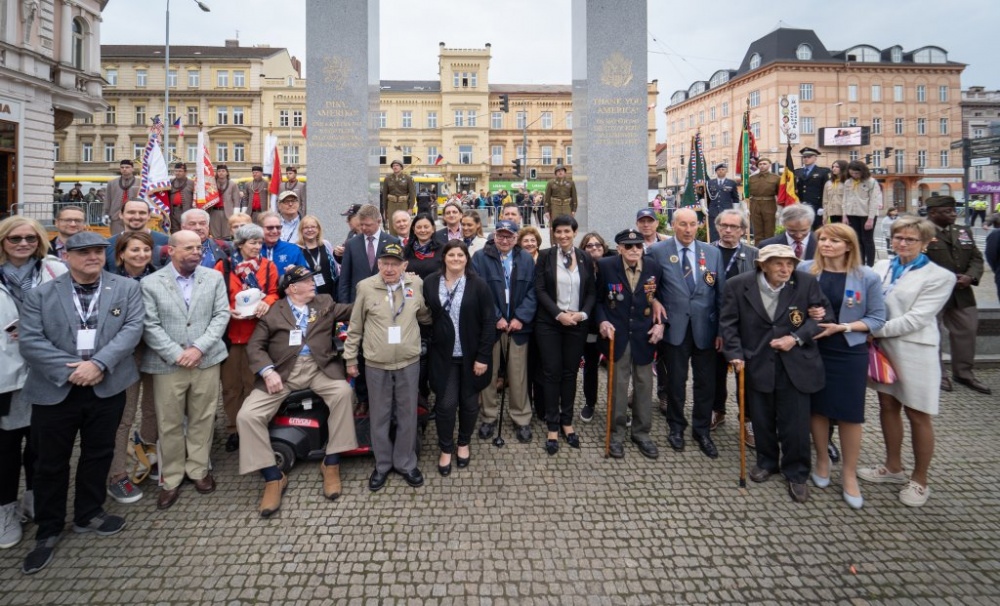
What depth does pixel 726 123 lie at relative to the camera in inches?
2618

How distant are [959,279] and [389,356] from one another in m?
6.80

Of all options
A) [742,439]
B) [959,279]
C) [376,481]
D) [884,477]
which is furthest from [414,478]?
[959,279]

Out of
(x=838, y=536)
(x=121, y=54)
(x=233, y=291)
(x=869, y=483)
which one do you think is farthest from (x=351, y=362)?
(x=121, y=54)

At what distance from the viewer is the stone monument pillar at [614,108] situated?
11.4 m

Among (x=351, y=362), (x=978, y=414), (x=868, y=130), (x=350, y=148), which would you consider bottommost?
(x=978, y=414)

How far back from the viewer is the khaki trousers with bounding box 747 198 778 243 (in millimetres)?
11273

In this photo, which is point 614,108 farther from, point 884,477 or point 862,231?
point 884,477

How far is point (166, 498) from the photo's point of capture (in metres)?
3.99

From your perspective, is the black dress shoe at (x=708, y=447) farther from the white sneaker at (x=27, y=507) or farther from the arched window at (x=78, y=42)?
the arched window at (x=78, y=42)

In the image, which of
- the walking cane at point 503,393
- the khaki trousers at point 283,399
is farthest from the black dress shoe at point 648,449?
the khaki trousers at point 283,399

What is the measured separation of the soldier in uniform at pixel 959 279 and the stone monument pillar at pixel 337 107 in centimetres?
1012

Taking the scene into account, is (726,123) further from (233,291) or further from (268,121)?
(233,291)

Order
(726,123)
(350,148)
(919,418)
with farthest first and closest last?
(726,123), (350,148), (919,418)

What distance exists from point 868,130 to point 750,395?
71585 mm
